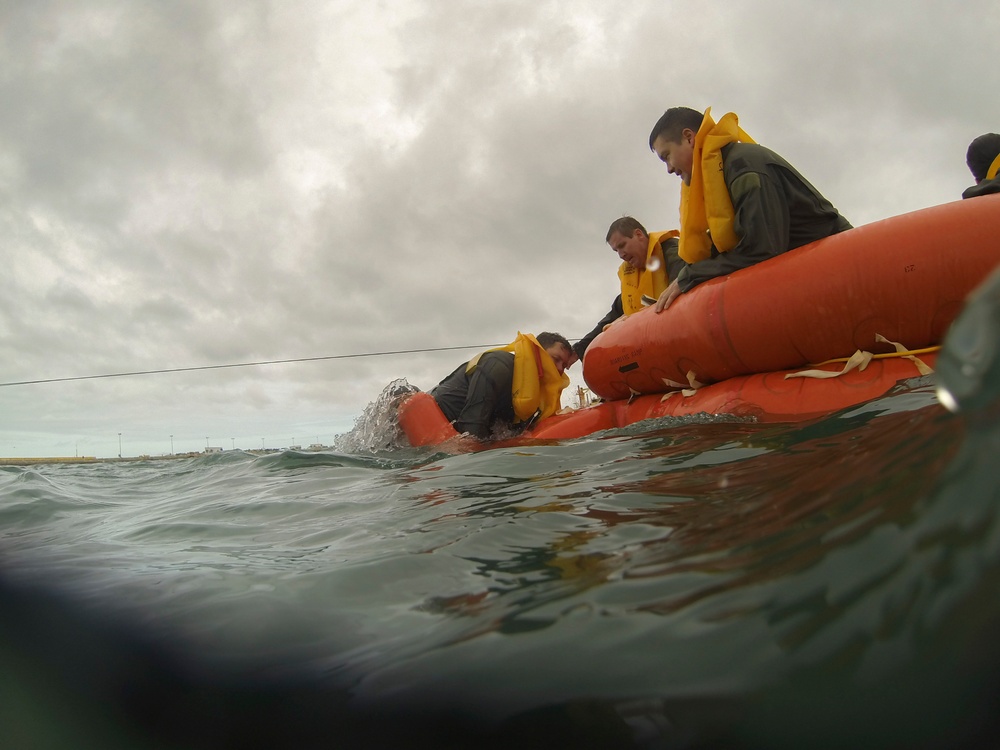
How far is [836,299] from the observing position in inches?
117

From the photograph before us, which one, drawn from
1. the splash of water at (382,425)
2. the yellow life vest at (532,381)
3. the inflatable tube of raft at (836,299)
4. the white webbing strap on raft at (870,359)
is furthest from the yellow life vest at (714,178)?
the splash of water at (382,425)

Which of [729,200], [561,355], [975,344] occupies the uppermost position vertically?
[729,200]

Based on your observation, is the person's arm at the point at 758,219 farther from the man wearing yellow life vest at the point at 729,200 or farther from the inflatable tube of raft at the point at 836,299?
the inflatable tube of raft at the point at 836,299

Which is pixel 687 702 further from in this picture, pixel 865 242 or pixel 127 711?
pixel 865 242

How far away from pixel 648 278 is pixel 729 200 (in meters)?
1.51

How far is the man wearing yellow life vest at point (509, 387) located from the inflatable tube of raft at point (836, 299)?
5.79ft

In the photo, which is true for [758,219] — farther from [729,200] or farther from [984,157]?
[984,157]

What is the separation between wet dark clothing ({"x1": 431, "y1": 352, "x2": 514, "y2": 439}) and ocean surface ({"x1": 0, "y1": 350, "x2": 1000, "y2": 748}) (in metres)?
3.70

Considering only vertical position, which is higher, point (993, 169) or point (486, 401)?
point (993, 169)

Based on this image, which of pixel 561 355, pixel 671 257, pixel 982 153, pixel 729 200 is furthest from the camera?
pixel 561 355

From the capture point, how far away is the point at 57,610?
1.23 metres

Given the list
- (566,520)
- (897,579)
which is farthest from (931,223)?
(897,579)

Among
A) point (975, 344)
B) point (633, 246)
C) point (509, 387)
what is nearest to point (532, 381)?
point (509, 387)

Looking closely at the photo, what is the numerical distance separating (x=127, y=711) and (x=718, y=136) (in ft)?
13.6
